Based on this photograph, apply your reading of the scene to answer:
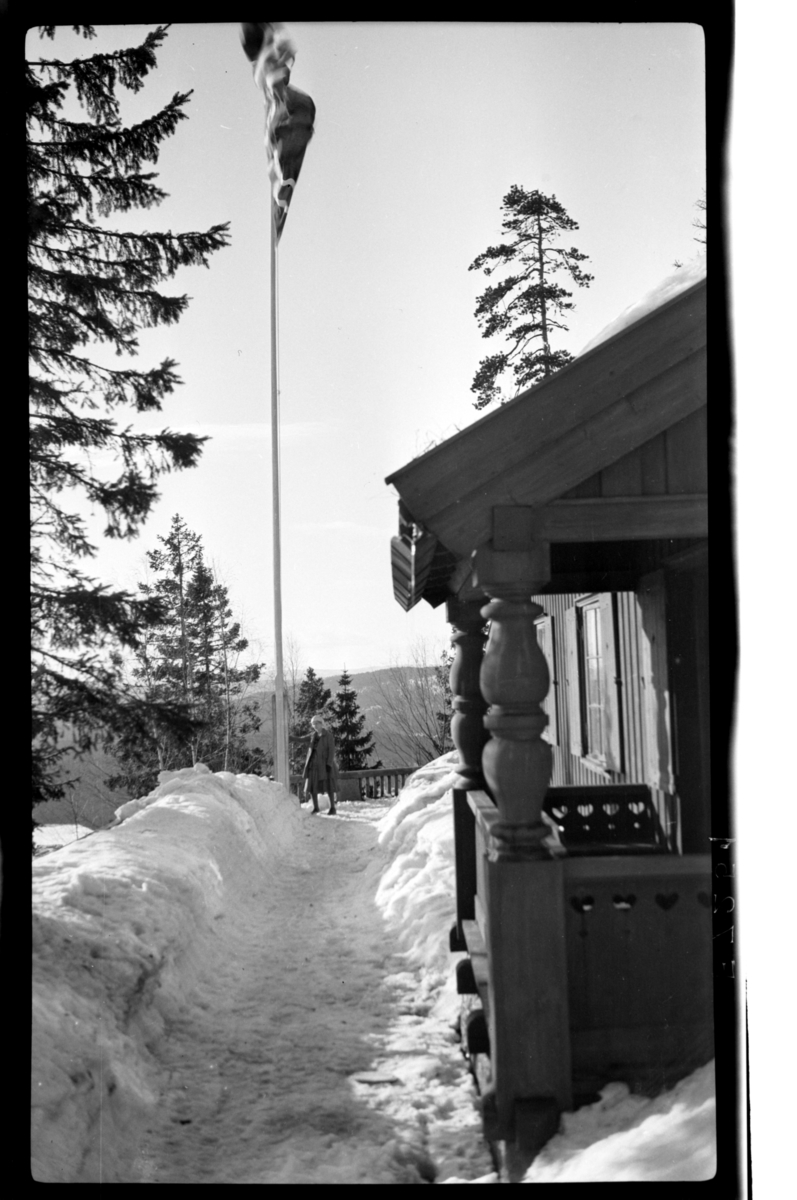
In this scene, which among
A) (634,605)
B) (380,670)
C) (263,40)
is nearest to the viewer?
(263,40)

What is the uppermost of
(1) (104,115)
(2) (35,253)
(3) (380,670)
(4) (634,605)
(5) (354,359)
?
(1) (104,115)

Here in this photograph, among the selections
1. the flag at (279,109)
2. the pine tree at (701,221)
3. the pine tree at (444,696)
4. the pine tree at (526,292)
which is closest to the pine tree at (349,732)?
the pine tree at (444,696)

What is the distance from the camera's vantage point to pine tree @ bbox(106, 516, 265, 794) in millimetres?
3242

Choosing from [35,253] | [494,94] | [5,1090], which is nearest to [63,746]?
[5,1090]

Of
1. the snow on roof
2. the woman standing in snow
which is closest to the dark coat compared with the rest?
the woman standing in snow

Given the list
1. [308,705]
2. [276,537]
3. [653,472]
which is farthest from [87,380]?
[653,472]

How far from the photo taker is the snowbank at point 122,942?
2746 mm

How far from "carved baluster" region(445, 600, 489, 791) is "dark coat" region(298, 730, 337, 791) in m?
0.66

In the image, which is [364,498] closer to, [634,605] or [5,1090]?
[634,605]

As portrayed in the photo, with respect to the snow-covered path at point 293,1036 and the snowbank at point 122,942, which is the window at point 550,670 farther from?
the snowbank at point 122,942

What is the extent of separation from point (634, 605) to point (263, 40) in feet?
10.4

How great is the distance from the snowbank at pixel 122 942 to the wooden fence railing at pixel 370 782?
0.30 metres

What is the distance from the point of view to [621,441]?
2709 millimetres

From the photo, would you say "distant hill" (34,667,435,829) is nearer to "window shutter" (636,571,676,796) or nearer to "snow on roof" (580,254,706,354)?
"window shutter" (636,571,676,796)
